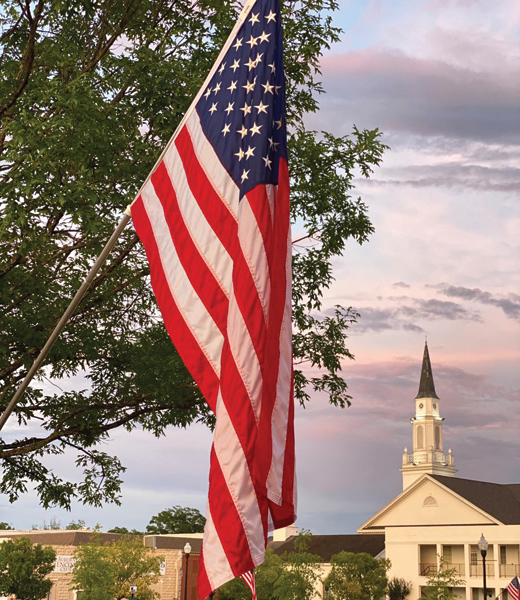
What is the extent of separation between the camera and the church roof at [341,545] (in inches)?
2778

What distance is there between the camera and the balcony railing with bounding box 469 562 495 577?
5940 cm

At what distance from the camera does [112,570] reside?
57.0 m

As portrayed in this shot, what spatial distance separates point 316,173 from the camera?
14859mm

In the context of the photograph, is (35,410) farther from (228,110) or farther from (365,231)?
(228,110)

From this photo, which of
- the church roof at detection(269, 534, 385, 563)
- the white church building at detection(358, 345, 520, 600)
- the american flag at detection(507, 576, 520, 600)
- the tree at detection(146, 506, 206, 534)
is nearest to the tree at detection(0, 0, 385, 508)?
the american flag at detection(507, 576, 520, 600)

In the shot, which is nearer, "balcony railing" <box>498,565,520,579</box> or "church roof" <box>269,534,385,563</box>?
"balcony railing" <box>498,565,520,579</box>

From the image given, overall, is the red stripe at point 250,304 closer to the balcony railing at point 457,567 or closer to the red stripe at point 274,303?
the red stripe at point 274,303

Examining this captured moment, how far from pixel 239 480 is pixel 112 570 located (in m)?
54.9

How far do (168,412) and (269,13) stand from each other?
9.34m

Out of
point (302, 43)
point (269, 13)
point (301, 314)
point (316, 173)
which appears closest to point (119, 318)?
point (301, 314)

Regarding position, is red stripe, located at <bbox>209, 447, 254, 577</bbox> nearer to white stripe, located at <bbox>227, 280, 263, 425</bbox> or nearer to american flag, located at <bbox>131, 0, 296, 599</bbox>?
american flag, located at <bbox>131, 0, 296, 599</bbox>

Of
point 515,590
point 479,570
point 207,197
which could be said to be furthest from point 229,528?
point 479,570

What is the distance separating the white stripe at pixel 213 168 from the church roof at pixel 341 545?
214ft

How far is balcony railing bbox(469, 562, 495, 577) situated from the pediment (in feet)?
10.3
